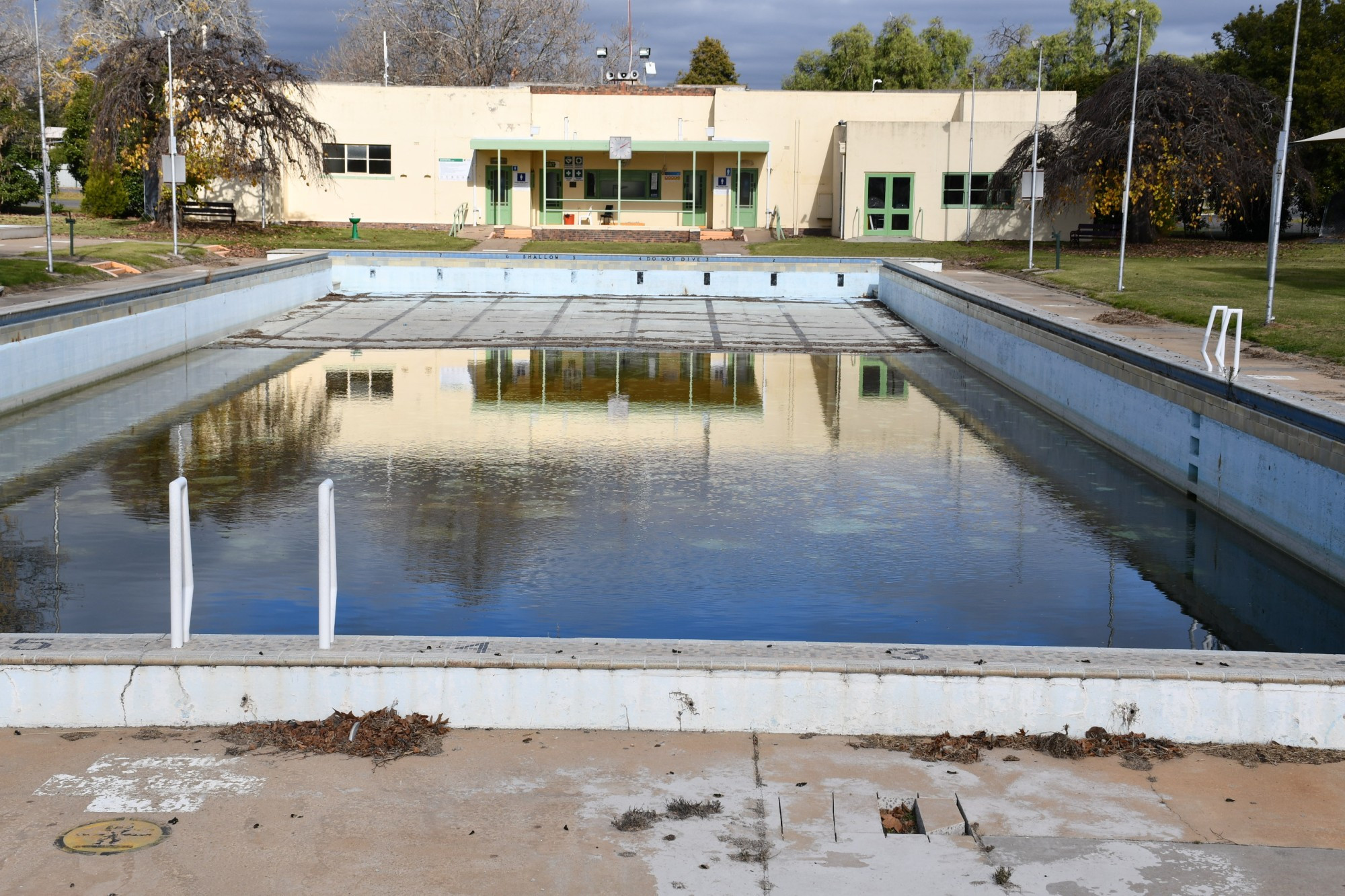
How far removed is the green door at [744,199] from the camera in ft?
157

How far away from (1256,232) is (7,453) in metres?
44.0

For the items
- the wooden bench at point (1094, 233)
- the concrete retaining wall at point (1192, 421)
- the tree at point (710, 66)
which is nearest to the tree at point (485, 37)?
the tree at point (710, 66)

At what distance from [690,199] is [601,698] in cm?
4368

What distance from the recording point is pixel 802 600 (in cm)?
890

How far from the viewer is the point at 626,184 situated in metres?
48.4

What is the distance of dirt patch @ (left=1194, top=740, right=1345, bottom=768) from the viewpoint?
561 cm

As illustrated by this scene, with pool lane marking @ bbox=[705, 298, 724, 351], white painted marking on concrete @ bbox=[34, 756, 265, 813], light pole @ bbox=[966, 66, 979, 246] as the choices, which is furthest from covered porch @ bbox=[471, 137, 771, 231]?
white painted marking on concrete @ bbox=[34, 756, 265, 813]

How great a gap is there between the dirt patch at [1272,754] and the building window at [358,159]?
44.1 meters

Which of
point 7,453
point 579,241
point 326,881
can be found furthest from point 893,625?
point 579,241

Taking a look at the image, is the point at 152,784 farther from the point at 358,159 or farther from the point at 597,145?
the point at 358,159

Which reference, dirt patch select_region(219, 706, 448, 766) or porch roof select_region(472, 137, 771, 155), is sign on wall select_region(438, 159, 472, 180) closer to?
porch roof select_region(472, 137, 771, 155)

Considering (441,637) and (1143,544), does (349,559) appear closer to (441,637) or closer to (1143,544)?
(441,637)

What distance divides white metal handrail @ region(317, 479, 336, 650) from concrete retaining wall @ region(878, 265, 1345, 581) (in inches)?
266

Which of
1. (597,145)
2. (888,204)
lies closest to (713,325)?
(888,204)
